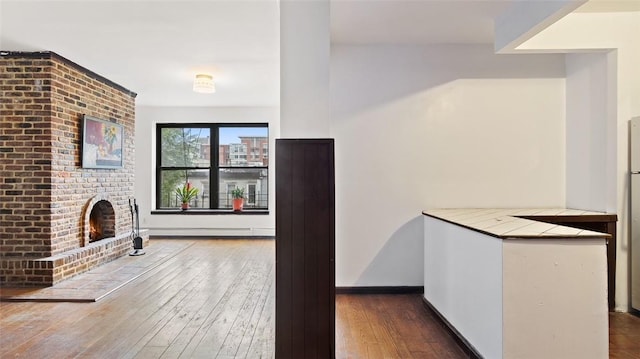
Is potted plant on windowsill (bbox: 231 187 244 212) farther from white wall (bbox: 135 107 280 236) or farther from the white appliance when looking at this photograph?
the white appliance

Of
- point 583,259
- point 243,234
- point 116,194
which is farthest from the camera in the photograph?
point 243,234

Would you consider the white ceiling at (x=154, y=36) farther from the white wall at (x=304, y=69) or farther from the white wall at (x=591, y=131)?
the white wall at (x=591, y=131)

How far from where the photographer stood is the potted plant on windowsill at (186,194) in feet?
25.2

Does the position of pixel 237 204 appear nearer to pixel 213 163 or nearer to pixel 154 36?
pixel 213 163

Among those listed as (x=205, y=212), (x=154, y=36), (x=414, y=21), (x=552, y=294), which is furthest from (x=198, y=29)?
(x=205, y=212)

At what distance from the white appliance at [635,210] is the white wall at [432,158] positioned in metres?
0.68

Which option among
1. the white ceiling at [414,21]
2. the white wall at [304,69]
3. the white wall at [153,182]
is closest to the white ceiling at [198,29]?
the white ceiling at [414,21]

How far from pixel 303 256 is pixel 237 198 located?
18.3 feet

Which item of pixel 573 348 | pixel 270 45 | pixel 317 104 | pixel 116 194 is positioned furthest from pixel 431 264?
pixel 116 194

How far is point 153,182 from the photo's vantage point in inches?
301

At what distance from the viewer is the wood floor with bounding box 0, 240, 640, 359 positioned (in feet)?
8.62

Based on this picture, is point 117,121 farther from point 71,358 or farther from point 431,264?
point 431,264

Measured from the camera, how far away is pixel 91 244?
5035mm

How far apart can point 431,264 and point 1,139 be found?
4.88m
